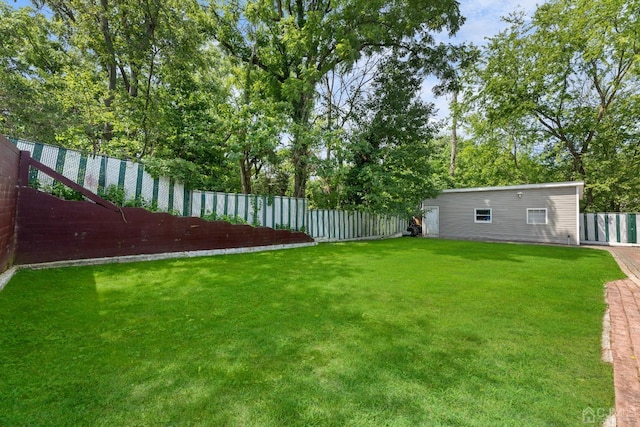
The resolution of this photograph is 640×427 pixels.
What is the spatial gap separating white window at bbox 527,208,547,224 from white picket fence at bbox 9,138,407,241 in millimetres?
8521

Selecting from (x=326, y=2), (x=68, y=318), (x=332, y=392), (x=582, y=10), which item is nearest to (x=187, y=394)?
(x=332, y=392)

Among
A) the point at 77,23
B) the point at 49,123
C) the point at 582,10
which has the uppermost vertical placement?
the point at 582,10

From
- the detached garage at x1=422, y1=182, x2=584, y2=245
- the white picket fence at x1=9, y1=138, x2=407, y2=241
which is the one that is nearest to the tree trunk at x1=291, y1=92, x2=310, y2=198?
the white picket fence at x1=9, y1=138, x2=407, y2=241

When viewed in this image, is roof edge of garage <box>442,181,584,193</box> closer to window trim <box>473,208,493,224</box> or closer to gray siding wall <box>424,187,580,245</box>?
gray siding wall <box>424,187,580,245</box>

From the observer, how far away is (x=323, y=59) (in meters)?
11.3

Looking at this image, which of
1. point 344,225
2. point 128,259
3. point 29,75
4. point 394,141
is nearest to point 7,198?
point 128,259

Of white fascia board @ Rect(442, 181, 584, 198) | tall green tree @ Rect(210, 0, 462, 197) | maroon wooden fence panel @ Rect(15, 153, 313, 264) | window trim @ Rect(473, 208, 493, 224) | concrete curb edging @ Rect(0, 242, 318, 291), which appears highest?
tall green tree @ Rect(210, 0, 462, 197)

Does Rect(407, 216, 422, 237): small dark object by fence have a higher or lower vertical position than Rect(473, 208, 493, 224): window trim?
lower

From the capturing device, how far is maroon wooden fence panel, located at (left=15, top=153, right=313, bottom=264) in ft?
15.3

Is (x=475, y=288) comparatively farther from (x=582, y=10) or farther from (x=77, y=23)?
(x=582, y=10)

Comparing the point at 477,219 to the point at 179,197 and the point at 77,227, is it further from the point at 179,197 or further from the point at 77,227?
the point at 77,227

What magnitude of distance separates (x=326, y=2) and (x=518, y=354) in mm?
13100

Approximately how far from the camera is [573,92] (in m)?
15.6

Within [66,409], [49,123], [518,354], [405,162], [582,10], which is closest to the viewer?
[66,409]
